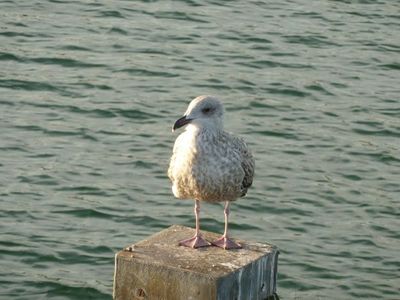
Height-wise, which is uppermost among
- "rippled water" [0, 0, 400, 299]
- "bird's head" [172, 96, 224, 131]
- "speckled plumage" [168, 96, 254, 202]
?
"bird's head" [172, 96, 224, 131]

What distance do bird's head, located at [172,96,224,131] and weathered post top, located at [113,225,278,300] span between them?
915 mm

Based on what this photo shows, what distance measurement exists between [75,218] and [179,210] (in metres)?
1.14

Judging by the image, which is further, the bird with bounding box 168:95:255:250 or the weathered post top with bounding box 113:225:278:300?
the bird with bounding box 168:95:255:250

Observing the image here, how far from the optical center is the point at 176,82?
1870 cm

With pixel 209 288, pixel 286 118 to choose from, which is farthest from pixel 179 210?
pixel 209 288

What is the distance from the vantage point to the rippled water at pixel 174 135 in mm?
13320

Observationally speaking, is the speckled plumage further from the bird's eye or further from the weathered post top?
the weathered post top

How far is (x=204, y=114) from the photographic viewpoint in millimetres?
10445

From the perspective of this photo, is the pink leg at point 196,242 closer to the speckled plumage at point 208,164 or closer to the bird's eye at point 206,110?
the speckled plumage at point 208,164

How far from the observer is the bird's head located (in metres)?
10.4

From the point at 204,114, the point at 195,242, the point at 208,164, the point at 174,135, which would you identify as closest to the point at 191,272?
the point at 195,242

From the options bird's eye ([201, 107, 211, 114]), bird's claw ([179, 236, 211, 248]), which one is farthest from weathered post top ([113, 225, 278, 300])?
bird's eye ([201, 107, 211, 114])

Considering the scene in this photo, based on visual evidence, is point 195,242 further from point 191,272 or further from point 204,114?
point 204,114

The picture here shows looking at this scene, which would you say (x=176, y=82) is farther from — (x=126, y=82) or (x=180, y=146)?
(x=180, y=146)
